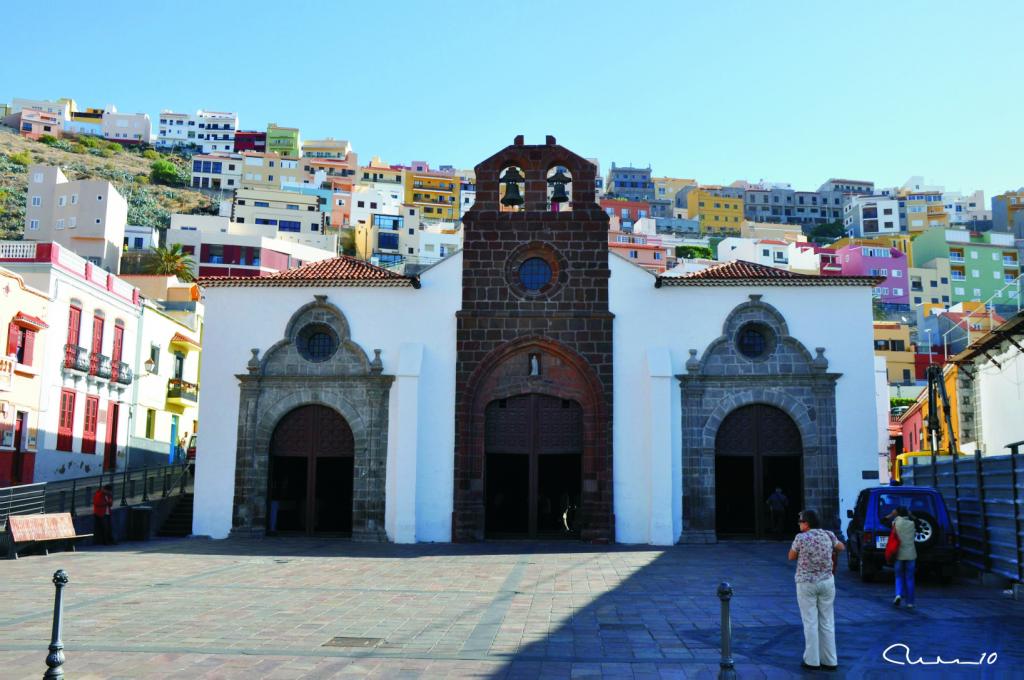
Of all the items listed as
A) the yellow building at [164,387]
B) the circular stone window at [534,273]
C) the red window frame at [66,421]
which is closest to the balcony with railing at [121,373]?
the yellow building at [164,387]

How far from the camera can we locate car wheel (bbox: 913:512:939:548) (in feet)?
51.5

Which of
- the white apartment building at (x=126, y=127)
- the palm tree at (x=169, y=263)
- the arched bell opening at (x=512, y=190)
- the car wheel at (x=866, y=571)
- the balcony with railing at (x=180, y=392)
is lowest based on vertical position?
the car wheel at (x=866, y=571)

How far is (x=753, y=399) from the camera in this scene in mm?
24969

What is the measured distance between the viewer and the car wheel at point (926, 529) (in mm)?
15688

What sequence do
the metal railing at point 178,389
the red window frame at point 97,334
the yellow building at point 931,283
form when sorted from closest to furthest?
1. the red window frame at point 97,334
2. the metal railing at point 178,389
3. the yellow building at point 931,283

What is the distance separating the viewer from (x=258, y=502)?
2494 cm

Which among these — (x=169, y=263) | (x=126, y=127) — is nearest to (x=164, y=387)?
(x=169, y=263)

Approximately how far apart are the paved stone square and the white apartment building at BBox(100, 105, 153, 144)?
452 ft

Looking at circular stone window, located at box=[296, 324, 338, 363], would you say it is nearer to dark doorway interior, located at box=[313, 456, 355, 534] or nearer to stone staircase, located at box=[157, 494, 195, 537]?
dark doorway interior, located at box=[313, 456, 355, 534]

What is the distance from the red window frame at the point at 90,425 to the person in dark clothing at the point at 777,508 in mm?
21892

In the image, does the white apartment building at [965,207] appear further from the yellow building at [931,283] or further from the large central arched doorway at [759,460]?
the large central arched doorway at [759,460]

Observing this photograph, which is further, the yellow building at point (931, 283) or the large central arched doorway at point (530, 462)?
the yellow building at point (931, 283)

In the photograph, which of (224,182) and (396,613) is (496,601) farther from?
(224,182)

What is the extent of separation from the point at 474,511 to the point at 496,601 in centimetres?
1092
